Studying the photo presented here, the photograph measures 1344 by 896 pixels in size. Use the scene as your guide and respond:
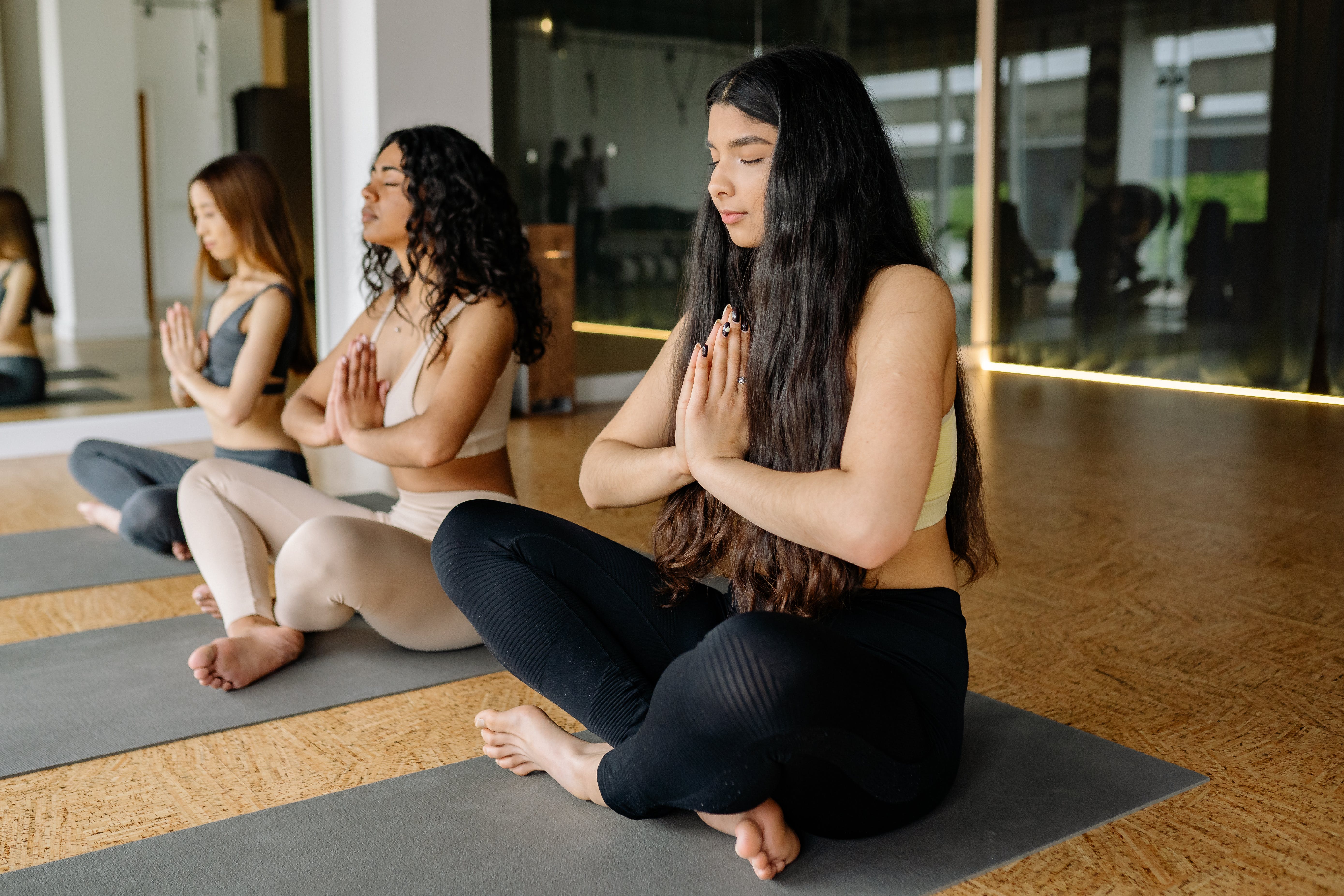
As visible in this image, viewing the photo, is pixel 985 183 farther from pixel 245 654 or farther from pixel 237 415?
pixel 245 654

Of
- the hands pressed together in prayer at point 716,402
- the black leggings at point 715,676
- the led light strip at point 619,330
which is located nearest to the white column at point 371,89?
the led light strip at point 619,330

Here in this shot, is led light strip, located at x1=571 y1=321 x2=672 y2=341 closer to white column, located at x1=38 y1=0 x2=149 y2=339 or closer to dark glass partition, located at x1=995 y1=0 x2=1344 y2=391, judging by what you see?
white column, located at x1=38 y1=0 x2=149 y2=339

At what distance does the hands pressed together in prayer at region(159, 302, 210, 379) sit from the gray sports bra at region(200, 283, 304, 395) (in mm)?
30

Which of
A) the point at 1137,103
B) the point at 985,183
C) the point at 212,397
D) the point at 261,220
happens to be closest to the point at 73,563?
the point at 212,397

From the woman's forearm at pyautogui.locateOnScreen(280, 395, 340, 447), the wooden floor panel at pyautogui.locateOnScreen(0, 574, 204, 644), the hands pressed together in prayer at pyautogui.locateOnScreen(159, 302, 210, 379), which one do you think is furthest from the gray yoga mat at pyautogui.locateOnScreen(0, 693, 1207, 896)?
the hands pressed together in prayer at pyautogui.locateOnScreen(159, 302, 210, 379)

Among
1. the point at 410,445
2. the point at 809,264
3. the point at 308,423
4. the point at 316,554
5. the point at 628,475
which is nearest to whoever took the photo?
the point at 809,264

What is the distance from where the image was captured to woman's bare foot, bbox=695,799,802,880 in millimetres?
1391

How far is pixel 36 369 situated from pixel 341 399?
3.17 metres

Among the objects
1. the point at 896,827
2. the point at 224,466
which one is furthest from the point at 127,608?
the point at 896,827

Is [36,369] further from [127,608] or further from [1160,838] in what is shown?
[1160,838]

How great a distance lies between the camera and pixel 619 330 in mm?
6344

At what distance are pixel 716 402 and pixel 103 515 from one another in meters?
2.42

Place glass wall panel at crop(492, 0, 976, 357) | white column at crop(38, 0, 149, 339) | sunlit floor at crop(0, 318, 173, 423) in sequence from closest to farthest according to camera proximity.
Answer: white column at crop(38, 0, 149, 339), sunlit floor at crop(0, 318, 173, 423), glass wall panel at crop(492, 0, 976, 357)

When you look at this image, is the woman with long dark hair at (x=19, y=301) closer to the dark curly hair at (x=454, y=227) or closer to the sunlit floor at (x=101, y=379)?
the sunlit floor at (x=101, y=379)
